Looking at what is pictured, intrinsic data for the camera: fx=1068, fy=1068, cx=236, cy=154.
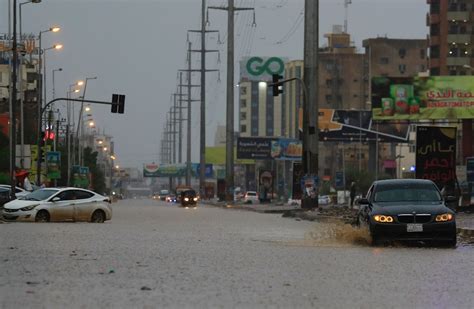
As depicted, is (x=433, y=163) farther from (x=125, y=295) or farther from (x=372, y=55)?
(x=372, y=55)

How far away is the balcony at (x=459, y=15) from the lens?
125m

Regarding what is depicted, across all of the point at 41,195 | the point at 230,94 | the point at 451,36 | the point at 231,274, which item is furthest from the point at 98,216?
the point at 451,36

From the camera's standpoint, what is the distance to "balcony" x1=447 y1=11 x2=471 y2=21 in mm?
125250

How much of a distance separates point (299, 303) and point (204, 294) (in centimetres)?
138

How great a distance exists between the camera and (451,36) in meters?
126

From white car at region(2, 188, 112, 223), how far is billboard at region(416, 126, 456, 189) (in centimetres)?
1270

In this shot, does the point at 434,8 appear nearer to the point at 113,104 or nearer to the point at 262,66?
the point at 262,66

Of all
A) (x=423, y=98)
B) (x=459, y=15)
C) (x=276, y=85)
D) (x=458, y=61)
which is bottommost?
(x=276, y=85)

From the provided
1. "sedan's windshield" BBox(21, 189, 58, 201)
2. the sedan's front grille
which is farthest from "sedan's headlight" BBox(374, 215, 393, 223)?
"sedan's windshield" BBox(21, 189, 58, 201)

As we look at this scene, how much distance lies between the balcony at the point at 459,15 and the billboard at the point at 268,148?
2493 centimetres

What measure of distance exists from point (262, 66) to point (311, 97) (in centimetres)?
7719

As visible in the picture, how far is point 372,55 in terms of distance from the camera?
549 ft

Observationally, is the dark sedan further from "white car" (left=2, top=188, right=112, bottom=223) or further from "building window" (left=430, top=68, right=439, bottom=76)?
"building window" (left=430, top=68, right=439, bottom=76)

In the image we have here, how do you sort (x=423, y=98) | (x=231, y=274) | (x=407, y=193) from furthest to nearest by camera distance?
(x=423, y=98)
(x=407, y=193)
(x=231, y=274)
